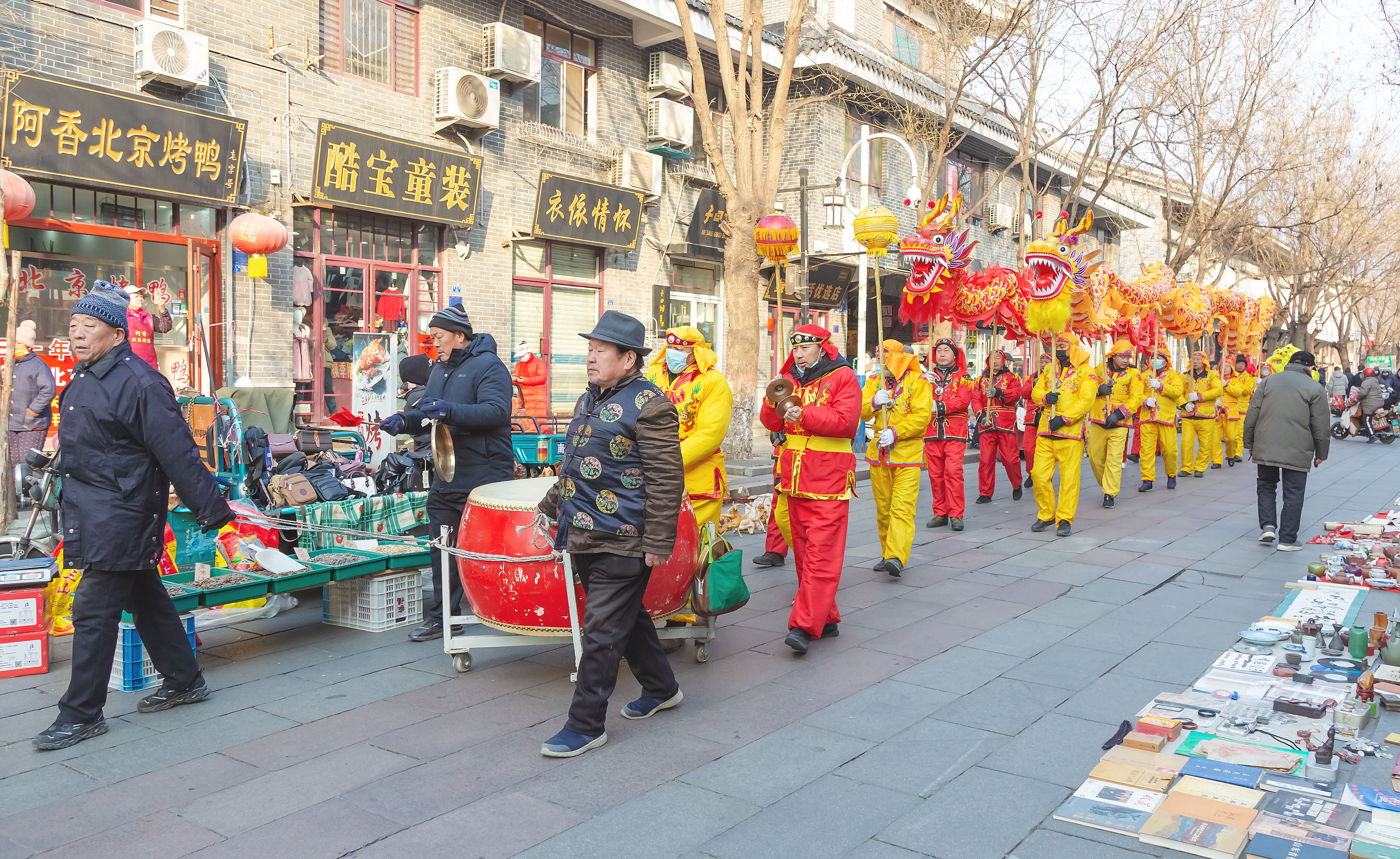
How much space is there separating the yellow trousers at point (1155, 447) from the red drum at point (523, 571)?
1091cm

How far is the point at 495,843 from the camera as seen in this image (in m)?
3.55

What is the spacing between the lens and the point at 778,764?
4277 millimetres

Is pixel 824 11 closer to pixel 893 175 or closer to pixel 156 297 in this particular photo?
pixel 893 175

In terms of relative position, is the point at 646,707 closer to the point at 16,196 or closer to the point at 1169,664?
the point at 1169,664

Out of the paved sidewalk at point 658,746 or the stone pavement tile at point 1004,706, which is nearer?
the paved sidewalk at point 658,746

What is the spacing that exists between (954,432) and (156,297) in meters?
8.70

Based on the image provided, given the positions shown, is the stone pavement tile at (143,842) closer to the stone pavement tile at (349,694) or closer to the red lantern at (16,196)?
the stone pavement tile at (349,694)

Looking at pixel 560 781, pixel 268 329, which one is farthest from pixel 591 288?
pixel 560 781

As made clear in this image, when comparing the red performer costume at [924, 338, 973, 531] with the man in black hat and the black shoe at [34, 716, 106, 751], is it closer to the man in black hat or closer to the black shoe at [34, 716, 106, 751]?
the man in black hat

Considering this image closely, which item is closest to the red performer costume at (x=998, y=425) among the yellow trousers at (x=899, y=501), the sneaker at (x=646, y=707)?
the yellow trousers at (x=899, y=501)

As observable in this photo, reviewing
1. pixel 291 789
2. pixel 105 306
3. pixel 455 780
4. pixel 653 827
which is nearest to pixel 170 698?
pixel 291 789

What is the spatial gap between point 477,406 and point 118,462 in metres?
1.88

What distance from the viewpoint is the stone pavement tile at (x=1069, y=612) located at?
22.0 ft

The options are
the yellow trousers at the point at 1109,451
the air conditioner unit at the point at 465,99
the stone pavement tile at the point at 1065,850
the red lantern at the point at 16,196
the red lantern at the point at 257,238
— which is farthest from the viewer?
the air conditioner unit at the point at 465,99
